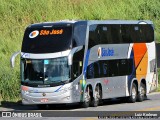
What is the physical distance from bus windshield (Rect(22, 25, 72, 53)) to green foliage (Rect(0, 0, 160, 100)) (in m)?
4.29

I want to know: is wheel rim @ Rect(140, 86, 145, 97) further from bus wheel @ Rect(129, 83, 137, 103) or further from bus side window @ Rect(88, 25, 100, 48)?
bus side window @ Rect(88, 25, 100, 48)

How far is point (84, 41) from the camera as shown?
27516mm

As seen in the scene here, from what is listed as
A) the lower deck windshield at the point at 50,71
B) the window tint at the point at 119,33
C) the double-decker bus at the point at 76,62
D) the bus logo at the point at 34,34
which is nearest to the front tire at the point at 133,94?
the double-decker bus at the point at 76,62

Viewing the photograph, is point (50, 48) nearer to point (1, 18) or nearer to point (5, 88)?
point (5, 88)

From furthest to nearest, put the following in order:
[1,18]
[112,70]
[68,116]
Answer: [1,18], [112,70], [68,116]

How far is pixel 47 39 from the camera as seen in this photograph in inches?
1065

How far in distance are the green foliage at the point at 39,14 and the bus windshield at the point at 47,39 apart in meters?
4.29

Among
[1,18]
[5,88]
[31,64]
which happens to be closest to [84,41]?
[31,64]

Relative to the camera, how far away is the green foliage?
31.7 m

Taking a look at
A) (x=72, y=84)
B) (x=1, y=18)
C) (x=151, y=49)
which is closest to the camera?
(x=72, y=84)

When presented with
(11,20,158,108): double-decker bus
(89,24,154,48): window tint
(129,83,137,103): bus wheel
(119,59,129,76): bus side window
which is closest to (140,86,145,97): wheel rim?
(129,83,137,103): bus wheel

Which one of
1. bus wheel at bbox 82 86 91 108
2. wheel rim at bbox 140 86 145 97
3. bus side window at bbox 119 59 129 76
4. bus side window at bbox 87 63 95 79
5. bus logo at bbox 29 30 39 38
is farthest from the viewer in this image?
wheel rim at bbox 140 86 145 97

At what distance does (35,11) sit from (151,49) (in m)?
12.2

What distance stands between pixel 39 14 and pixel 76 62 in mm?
16949
